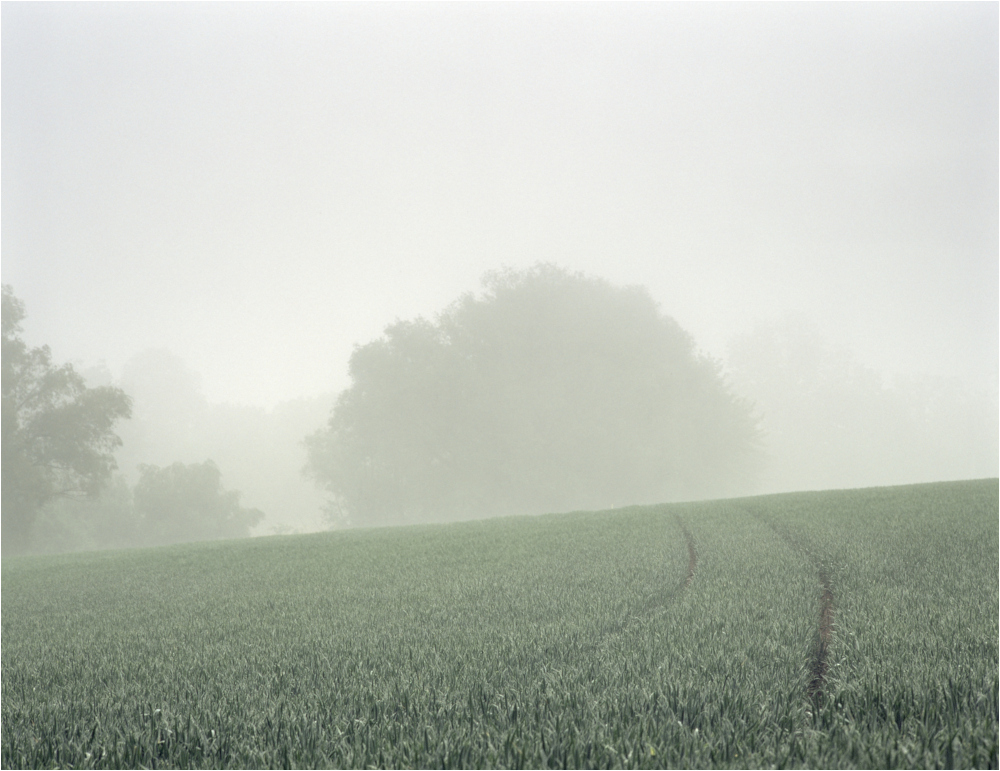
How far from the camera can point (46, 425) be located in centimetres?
3369

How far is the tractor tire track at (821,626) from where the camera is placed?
335 centimetres

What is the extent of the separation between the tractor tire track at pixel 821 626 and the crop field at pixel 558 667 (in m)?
0.02

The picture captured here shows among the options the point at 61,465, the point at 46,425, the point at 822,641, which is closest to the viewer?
the point at 822,641

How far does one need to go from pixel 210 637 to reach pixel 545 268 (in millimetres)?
48818

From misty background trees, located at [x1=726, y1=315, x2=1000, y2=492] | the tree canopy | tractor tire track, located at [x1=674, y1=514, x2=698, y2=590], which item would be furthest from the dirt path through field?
misty background trees, located at [x1=726, y1=315, x2=1000, y2=492]

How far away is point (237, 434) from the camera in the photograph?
92062 mm

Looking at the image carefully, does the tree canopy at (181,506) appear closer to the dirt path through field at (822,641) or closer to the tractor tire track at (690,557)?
the tractor tire track at (690,557)

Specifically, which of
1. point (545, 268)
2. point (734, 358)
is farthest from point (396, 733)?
point (734, 358)

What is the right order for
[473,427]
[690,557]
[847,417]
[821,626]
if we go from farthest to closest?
[847,417] → [473,427] → [690,557] → [821,626]

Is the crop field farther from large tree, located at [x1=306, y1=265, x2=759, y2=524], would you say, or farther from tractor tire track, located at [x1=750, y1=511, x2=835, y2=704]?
large tree, located at [x1=306, y1=265, x2=759, y2=524]

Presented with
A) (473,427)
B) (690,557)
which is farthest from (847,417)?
(690,557)

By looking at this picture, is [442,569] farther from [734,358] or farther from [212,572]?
[734,358]

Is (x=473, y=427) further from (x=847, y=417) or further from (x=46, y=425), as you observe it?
(x=847, y=417)

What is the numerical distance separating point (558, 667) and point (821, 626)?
7.72 ft
